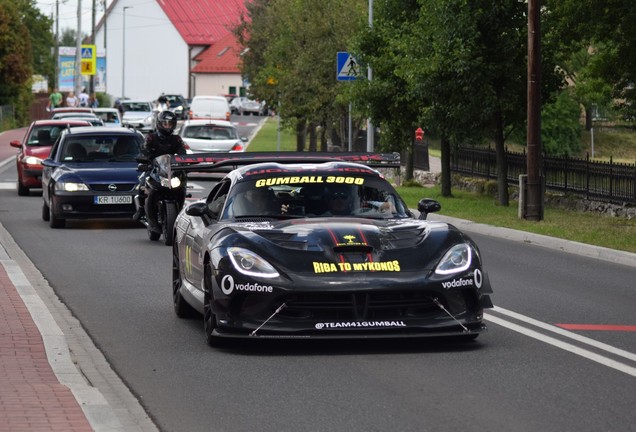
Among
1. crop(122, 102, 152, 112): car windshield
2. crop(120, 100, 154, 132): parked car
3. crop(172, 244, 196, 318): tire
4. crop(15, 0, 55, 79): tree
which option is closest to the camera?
crop(172, 244, 196, 318): tire

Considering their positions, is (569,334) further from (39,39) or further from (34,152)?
(39,39)

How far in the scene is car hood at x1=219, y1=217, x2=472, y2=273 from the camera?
10188 mm

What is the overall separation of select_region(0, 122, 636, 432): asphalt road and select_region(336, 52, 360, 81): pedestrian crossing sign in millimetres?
22493

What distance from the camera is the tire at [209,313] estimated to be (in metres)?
10.5

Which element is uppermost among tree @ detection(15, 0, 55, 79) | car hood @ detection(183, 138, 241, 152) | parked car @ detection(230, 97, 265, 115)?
tree @ detection(15, 0, 55, 79)

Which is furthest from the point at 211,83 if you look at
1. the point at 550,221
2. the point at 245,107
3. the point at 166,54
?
the point at 550,221

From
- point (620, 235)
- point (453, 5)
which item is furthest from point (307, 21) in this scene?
point (620, 235)

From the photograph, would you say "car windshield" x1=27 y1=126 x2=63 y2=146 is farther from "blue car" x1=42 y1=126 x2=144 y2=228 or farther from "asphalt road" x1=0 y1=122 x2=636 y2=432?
"asphalt road" x1=0 y1=122 x2=636 y2=432

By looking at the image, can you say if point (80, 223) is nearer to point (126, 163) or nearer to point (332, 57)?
point (126, 163)

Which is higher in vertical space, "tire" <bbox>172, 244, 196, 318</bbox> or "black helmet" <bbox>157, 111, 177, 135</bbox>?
"black helmet" <bbox>157, 111, 177, 135</bbox>

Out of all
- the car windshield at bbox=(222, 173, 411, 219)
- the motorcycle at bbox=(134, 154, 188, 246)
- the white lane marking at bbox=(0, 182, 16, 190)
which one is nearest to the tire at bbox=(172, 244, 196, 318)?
the car windshield at bbox=(222, 173, 411, 219)

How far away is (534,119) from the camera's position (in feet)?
85.9

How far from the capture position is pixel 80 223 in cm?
2517

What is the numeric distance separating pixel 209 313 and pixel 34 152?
23.0 meters
